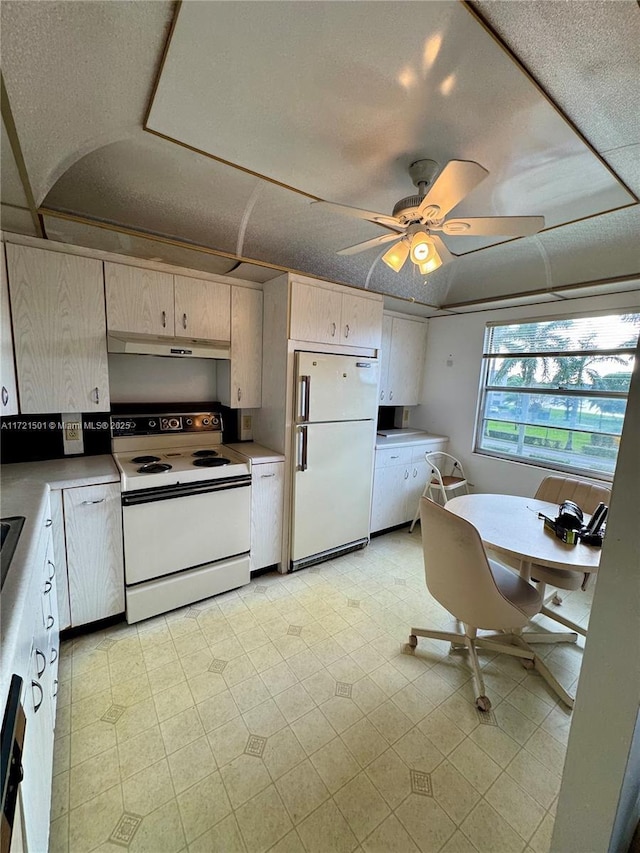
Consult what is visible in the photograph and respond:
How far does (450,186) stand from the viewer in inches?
53.5

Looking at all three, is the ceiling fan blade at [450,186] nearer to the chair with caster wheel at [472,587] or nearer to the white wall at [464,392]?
the chair with caster wheel at [472,587]

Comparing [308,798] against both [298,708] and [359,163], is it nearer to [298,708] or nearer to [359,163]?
[298,708]

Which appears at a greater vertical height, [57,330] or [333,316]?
[333,316]

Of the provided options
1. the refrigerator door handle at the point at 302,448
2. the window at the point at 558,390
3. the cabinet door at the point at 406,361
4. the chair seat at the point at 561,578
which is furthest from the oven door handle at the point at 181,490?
the window at the point at 558,390

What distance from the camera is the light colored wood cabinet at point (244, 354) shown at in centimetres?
266

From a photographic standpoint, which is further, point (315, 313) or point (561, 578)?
point (315, 313)

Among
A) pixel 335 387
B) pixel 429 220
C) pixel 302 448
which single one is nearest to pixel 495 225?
pixel 429 220

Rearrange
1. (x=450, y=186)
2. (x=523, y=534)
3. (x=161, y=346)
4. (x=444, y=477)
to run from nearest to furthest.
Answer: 1. (x=450, y=186)
2. (x=523, y=534)
3. (x=161, y=346)
4. (x=444, y=477)

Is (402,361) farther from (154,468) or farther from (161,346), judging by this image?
(154,468)

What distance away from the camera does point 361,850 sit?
1169 millimetres

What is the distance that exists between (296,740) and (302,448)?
168cm

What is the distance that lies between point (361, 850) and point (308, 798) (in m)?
0.24

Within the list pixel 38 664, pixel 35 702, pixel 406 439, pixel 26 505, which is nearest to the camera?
pixel 35 702

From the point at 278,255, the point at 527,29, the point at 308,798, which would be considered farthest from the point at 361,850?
the point at 278,255
